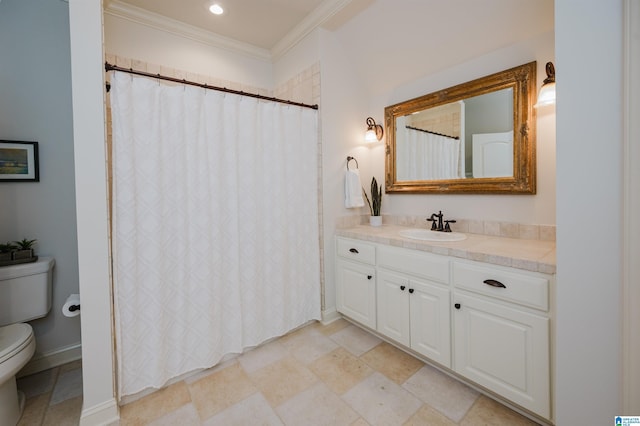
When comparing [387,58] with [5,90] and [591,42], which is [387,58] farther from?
[5,90]

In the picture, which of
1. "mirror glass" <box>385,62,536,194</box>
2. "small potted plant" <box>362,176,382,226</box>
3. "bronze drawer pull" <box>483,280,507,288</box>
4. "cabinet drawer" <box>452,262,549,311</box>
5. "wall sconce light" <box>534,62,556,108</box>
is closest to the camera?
"cabinet drawer" <box>452,262,549,311</box>

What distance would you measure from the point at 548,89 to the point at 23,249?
3229 mm

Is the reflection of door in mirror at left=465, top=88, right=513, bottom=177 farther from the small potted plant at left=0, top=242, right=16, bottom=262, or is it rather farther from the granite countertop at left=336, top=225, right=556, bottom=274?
the small potted plant at left=0, top=242, right=16, bottom=262

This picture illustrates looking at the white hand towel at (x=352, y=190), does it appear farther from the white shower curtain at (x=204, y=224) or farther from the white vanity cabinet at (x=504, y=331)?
the white vanity cabinet at (x=504, y=331)

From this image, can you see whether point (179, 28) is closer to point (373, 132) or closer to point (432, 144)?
point (373, 132)

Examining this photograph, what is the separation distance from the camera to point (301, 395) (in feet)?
5.06

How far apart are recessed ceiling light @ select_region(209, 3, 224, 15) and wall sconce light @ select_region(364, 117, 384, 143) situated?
1499 mm

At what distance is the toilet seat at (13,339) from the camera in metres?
1.26

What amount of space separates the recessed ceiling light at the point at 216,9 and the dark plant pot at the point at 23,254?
210 centimetres

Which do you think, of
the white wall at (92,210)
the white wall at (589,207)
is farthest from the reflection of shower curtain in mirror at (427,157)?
the white wall at (92,210)

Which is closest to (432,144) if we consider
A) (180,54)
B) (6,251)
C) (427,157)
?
(427,157)

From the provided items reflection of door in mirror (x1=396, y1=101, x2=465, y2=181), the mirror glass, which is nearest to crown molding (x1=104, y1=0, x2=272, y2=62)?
the mirror glass

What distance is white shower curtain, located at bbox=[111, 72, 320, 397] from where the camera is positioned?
4.89 feet

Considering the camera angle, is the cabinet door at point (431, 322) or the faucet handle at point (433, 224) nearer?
the cabinet door at point (431, 322)
